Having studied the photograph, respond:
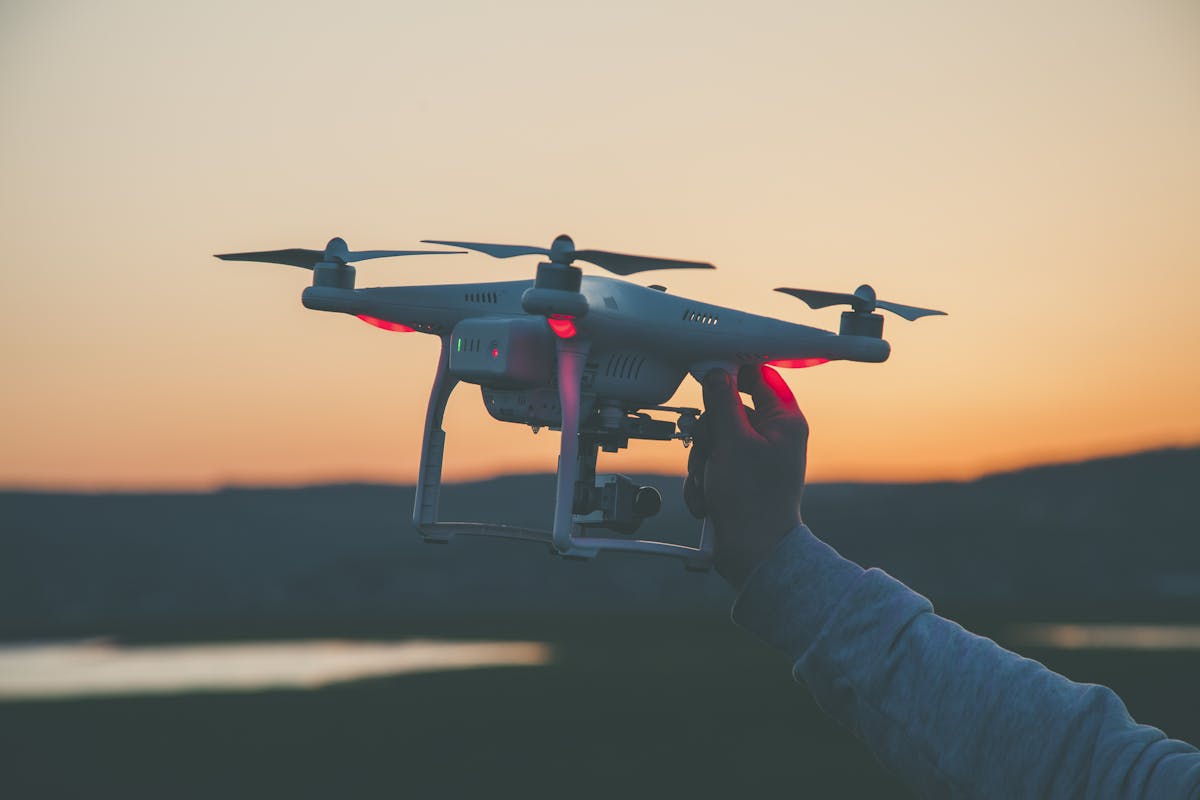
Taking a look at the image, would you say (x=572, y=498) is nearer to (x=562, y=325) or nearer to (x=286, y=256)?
(x=562, y=325)

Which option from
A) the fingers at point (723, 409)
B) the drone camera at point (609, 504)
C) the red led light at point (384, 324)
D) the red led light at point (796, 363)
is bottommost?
the drone camera at point (609, 504)

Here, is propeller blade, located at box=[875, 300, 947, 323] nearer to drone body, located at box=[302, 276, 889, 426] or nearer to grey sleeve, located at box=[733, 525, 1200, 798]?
drone body, located at box=[302, 276, 889, 426]

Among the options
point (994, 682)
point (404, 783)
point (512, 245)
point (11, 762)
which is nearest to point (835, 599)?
point (994, 682)

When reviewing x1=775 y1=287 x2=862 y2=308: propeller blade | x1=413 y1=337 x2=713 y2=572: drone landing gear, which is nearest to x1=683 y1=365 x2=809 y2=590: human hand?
x1=413 y1=337 x2=713 y2=572: drone landing gear

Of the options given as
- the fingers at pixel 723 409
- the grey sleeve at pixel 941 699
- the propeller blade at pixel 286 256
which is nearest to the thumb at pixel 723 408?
the fingers at pixel 723 409

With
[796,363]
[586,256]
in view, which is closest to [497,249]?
[586,256]

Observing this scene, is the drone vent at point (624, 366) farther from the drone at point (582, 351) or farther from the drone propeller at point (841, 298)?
the drone propeller at point (841, 298)

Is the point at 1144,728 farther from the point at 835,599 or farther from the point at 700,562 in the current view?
the point at 700,562
